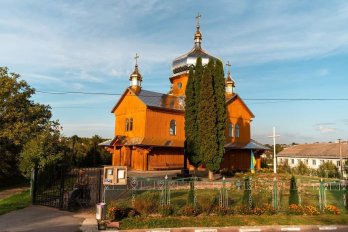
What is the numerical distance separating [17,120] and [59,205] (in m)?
10.0

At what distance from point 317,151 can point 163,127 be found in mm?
32534

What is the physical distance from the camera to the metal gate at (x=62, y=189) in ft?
41.4

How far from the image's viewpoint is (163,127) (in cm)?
3083

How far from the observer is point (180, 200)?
14.0 metres

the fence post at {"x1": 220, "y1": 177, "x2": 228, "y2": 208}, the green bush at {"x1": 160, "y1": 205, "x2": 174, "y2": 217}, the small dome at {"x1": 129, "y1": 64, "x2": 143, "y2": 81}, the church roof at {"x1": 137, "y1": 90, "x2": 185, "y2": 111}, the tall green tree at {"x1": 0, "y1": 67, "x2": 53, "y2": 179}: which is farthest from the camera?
the small dome at {"x1": 129, "y1": 64, "x2": 143, "y2": 81}

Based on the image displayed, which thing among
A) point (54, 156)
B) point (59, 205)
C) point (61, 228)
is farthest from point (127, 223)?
point (54, 156)

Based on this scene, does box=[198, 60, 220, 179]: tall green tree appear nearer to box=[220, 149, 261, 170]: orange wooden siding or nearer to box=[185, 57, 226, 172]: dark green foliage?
box=[185, 57, 226, 172]: dark green foliage

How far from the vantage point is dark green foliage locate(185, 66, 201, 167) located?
23.0 m

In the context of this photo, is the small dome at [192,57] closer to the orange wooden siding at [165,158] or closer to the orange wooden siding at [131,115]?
the orange wooden siding at [131,115]

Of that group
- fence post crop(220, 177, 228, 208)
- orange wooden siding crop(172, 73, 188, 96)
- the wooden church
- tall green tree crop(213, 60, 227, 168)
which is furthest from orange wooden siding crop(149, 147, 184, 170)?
fence post crop(220, 177, 228, 208)

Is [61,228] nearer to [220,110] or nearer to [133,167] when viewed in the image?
[220,110]

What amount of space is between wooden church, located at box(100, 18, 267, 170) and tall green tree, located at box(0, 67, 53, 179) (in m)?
9.27

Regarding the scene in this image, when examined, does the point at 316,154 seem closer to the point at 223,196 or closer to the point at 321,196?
the point at 321,196

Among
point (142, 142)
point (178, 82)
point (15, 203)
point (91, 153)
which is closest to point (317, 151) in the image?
point (178, 82)
